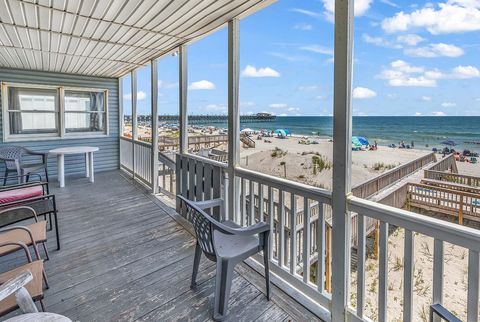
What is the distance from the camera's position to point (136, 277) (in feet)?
7.68

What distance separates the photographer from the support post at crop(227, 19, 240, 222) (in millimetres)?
2670

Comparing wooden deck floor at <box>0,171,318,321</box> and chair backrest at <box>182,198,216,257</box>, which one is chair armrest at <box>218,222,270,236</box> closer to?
chair backrest at <box>182,198,216,257</box>

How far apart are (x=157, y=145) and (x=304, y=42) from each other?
3.51 metres

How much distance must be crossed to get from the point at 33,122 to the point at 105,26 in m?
4.31

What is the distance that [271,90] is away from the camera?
2.37 m

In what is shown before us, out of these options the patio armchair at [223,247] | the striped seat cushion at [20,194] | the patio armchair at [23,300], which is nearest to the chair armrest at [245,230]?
the patio armchair at [223,247]

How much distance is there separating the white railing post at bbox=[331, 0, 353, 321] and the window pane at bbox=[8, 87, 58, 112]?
6.62 meters

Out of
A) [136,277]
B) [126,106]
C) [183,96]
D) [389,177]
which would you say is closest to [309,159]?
[389,177]

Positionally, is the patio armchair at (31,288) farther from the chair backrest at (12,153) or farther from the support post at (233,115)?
the chair backrest at (12,153)

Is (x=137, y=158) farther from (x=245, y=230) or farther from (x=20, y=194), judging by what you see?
(x=245, y=230)

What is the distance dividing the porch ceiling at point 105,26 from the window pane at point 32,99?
3.85 feet

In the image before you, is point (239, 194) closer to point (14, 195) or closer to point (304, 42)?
point (304, 42)

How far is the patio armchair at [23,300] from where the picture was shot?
3.85ft

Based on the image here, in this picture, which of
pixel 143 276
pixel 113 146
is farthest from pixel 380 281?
pixel 113 146
